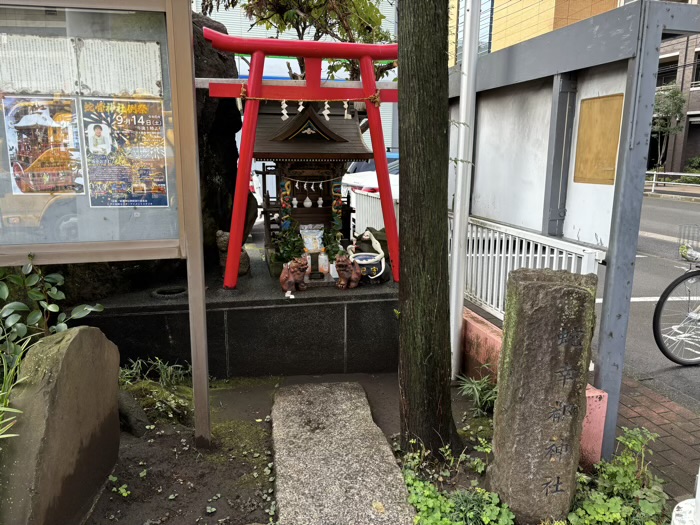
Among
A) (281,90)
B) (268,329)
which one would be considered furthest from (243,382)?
(281,90)

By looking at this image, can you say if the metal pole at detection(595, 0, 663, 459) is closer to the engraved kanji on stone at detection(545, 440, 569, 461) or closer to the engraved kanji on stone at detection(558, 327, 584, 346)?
the engraved kanji on stone at detection(558, 327, 584, 346)

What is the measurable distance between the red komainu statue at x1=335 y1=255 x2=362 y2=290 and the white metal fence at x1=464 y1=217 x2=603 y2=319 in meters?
1.11

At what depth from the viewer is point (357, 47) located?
5.31 meters

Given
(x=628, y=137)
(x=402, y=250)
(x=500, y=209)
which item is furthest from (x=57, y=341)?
(x=500, y=209)

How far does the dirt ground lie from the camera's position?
293cm

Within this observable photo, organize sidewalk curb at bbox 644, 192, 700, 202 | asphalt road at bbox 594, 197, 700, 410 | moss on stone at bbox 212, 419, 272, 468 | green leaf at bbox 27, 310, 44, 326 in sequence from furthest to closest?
sidewalk curb at bbox 644, 192, 700, 202 → asphalt road at bbox 594, 197, 700, 410 → moss on stone at bbox 212, 419, 272, 468 → green leaf at bbox 27, 310, 44, 326

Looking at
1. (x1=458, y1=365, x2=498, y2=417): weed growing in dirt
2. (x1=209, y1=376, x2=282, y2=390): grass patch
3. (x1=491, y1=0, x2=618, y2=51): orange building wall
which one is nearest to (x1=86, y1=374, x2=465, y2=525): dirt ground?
(x1=458, y1=365, x2=498, y2=417): weed growing in dirt

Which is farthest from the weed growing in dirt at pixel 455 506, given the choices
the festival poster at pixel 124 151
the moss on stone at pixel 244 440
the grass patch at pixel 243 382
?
the festival poster at pixel 124 151

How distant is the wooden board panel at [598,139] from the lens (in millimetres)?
3291

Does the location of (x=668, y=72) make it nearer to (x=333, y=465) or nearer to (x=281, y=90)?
(x=281, y=90)

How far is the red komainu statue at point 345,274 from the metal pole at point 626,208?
2435mm

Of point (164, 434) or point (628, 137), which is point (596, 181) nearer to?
point (628, 137)

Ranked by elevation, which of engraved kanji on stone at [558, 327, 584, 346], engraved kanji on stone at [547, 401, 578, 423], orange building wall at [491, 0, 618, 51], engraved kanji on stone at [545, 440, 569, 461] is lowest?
engraved kanji on stone at [545, 440, 569, 461]

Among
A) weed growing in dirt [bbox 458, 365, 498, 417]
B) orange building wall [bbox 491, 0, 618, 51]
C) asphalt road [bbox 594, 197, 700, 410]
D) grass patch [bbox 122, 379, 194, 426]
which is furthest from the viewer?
asphalt road [bbox 594, 197, 700, 410]
